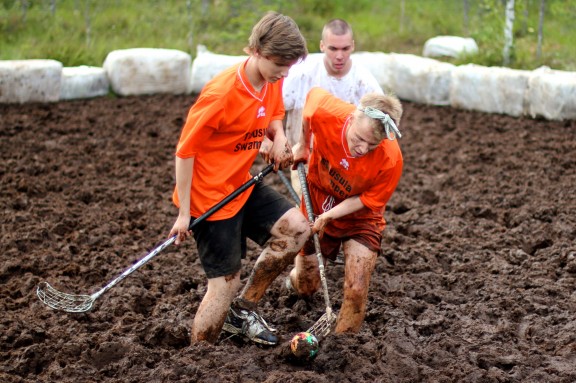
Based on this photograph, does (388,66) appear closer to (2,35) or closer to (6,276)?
(2,35)

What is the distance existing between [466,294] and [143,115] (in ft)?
18.9

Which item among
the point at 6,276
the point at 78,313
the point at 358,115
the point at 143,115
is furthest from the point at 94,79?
the point at 358,115

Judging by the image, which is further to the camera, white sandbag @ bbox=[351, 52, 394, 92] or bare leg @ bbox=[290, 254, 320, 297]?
white sandbag @ bbox=[351, 52, 394, 92]

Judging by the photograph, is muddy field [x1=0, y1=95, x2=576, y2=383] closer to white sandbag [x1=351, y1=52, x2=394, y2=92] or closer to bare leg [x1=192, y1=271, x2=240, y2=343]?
bare leg [x1=192, y1=271, x2=240, y2=343]

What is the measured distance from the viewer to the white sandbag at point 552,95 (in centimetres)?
992

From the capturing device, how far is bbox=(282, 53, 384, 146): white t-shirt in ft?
20.7

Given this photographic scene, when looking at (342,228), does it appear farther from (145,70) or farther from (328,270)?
(145,70)

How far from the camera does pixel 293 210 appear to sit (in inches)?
192

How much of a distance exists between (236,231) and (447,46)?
924 centimetres

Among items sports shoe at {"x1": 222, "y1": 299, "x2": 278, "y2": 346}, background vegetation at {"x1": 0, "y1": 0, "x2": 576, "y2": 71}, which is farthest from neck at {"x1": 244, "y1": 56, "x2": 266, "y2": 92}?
background vegetation at {"x1": 0, "y1": 0, "x2": 576, "y2": 71}

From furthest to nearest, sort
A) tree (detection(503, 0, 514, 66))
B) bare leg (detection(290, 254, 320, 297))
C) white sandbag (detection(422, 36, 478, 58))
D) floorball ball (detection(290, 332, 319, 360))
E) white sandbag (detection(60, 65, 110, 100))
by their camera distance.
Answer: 1. white sandbag (detection(422, 36, 478, 58))
2. tree (detection(503, 0, 514, 66))
3. white sandbag (detection(60, 65, 110, 100))
4. bare leg (detection(290, 254, 320, 297))
5. floorball ball (detection(290, 332, 319, 360))

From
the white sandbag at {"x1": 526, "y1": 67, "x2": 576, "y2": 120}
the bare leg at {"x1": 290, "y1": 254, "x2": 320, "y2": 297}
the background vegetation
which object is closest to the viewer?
the bare leg at {"x1": 290, "y1": 254, "x2": 320, "y2": 297}

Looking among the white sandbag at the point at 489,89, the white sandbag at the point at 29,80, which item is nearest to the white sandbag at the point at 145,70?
the white sandbag at the point at 29,80

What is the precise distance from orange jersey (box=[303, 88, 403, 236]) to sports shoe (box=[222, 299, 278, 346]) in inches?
26.2
